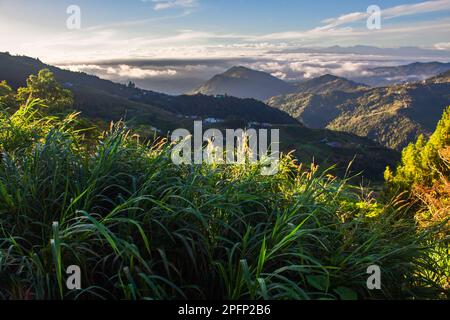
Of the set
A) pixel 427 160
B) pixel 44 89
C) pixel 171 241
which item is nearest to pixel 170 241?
pixel 171 241

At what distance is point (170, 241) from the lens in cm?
376

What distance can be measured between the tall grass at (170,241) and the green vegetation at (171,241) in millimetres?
12

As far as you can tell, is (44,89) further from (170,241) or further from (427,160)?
(170,241)

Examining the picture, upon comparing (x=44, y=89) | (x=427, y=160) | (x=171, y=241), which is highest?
(x=44, y=89)

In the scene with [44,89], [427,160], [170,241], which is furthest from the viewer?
[44,89]

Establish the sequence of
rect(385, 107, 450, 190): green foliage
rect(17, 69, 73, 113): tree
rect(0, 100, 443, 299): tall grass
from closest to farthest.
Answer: rect(0, 100, 443, 299): tall grass → rect(385, 107, 450, 190): green foliage → rect(17, 69, 73, 113): tree

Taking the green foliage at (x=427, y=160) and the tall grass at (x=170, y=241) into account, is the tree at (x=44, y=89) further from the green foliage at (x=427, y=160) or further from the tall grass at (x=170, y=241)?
the tall grass at (x=170, y=241)

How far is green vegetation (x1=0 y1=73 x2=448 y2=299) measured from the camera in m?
3.24

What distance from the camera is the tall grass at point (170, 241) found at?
10.6 feet

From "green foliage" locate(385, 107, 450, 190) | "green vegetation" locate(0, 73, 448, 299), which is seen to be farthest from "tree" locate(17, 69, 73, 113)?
"green vegetation" locate(0, 73, 448, 299)

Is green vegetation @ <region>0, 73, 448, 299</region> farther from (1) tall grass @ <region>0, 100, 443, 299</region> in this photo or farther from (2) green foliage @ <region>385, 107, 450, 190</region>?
(2) green foliage @ <region>385, 107, 450, 190</region>

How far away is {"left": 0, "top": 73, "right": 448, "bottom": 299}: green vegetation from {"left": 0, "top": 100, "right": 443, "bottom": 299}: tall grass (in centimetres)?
A: 1

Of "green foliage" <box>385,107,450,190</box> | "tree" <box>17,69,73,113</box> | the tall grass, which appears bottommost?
"green foliage" <box>385,107,450,190</box>
